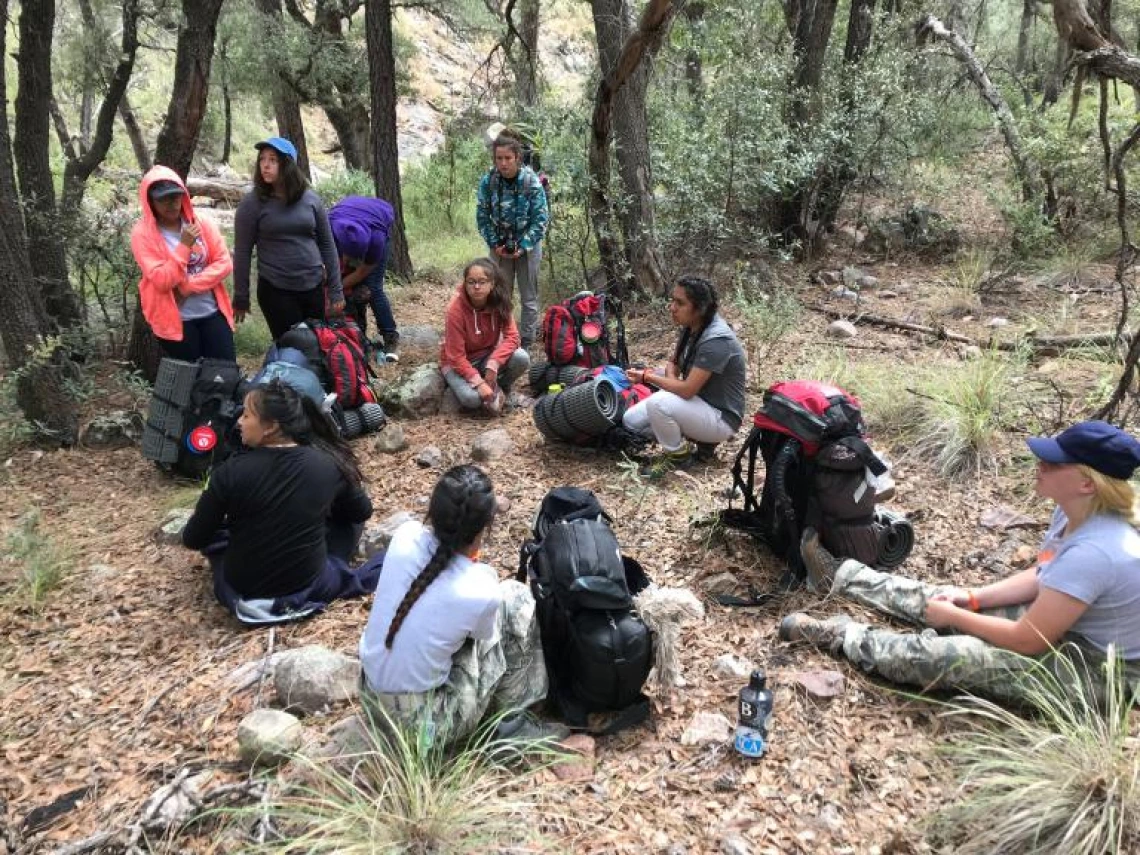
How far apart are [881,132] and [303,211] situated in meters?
6.22

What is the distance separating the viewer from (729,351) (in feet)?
14.5

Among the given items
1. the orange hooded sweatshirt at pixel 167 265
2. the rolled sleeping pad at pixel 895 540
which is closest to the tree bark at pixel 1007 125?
the rolled sleeping pad at pixel 895 540

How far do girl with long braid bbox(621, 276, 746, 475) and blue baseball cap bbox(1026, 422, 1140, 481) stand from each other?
212 centimetres

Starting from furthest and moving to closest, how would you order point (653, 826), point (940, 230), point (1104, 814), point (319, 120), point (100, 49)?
point (319, 120) → point (940, 230) → point (100, 49) → point (653, 826) → point (1104, 814)

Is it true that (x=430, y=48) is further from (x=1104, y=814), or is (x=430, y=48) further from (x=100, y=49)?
(x=1104, y=814)

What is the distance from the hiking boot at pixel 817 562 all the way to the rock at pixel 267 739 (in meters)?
2.12

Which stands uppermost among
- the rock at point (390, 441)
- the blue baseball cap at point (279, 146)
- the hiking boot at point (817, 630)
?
the blue baseball cap at point (279, 146)

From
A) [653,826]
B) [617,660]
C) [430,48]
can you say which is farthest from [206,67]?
[430,48]

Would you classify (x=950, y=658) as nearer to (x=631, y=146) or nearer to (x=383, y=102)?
(x=631, y=146)

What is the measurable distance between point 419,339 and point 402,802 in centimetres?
535

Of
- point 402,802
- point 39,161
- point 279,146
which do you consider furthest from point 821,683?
point 39,161

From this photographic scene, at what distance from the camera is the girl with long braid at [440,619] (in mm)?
2402

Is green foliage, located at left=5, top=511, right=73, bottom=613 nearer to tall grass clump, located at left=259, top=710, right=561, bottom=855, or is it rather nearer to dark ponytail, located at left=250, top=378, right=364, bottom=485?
dark ponytail, located at left=250, top=378, right=364, bottom=485

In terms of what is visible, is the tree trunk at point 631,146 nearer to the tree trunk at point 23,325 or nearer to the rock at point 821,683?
the tree trunk at point 23,325
